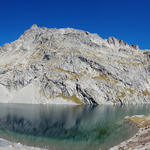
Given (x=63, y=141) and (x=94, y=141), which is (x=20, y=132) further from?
(x=94, y=141)

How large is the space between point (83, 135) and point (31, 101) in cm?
Answer: 14218

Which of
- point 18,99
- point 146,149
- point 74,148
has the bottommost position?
point 74,148

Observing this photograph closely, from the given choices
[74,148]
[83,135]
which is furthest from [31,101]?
[74,148]

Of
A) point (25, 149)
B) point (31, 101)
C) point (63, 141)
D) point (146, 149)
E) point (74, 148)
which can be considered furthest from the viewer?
point (31, 101)

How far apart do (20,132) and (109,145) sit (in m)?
31.1

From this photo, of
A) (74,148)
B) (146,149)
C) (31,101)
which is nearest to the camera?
(146,149)

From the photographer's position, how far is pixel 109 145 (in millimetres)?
49469

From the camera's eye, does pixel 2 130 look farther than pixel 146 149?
Yes

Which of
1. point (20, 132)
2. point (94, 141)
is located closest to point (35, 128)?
point (20, 132)

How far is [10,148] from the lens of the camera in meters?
39.3

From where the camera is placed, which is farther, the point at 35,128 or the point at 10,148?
the point at 35,128

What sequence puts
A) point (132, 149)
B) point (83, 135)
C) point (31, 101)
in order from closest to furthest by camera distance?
1. point (132, 149)
2. point (83, 135)
3. point (31, 101)

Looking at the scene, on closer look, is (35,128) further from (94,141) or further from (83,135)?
(94,141)

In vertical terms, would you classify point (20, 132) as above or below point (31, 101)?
below
